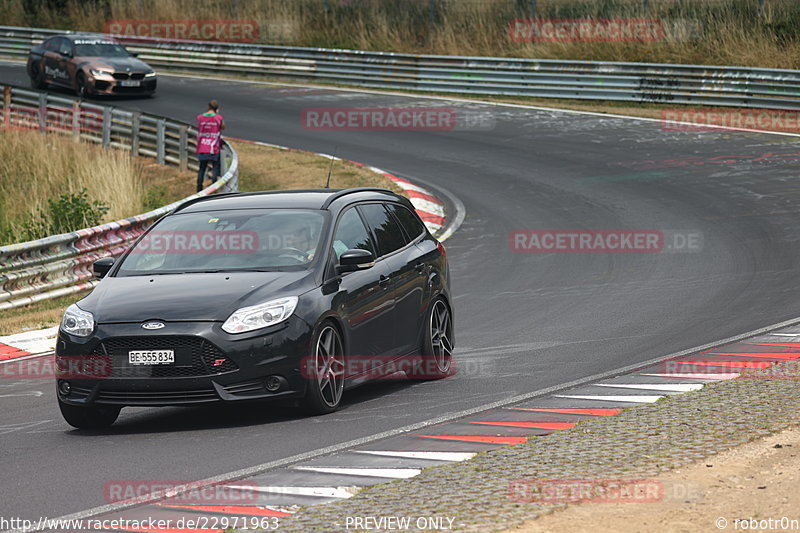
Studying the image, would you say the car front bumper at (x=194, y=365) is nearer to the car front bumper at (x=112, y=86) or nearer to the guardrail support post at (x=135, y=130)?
the guardrail support post at (x=135, y=130)

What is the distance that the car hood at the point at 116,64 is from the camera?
119 ft

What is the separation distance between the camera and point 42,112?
3147 cm

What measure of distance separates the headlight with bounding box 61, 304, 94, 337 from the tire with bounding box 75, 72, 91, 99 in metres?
28.6

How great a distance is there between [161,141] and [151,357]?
66.1 ft

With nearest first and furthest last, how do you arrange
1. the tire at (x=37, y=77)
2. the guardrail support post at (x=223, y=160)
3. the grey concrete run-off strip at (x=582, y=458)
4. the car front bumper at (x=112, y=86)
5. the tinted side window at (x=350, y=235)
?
1. the grey concrete run-off strip at (x=582, y=458)
2. the tinted side window at (x=350, y=235)
3. the guardrail support post at (x=223, y=160)
4. the car front bumper at (x=112, y=86)
5. the tire at (x=37, y=77)

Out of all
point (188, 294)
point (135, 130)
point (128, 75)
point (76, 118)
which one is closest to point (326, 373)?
point (188, 294)

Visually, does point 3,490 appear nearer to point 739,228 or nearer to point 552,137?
point 739,228

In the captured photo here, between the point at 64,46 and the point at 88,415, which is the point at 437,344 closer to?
the point at 88,415

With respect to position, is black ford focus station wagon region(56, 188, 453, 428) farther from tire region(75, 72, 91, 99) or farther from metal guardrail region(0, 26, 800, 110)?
tire region(75, 72, 91, 99)

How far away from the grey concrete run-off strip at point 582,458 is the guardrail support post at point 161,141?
20.4 m

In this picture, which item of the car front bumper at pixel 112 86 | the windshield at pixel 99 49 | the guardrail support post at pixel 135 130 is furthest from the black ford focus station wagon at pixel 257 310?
the windshield at pixel 99 49

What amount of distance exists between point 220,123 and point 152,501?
17660mm

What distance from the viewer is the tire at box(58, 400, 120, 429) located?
9055mm

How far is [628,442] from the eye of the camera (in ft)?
25.2
